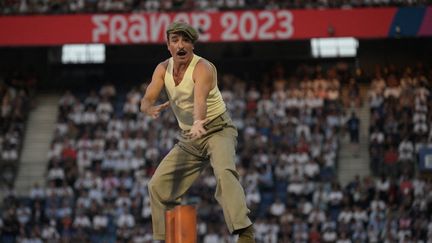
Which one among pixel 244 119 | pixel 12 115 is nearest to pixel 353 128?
pixel 244 119

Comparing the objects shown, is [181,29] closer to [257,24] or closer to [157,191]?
[157,191]

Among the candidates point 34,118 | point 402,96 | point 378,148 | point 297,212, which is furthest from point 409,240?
point 34,118

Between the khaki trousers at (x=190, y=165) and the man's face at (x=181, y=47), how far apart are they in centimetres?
61

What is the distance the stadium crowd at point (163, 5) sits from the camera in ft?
84.5

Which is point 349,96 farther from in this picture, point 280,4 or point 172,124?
point 172,124

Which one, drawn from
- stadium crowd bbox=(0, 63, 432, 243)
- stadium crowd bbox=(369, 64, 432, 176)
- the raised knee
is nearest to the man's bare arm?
the raised knee

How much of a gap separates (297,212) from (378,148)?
11.2ft

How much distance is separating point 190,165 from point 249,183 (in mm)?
13636

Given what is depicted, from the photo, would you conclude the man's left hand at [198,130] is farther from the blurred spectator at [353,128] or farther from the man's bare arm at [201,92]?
the blurred spectator at [353,128]

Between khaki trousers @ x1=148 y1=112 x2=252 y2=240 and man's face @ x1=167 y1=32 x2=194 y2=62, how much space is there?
61 centimetres

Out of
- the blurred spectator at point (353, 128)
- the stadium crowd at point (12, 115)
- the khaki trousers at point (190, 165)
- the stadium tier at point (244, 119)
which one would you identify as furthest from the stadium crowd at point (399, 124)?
the khaki trousers at point (190, 165)

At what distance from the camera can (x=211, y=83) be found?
24.6ft

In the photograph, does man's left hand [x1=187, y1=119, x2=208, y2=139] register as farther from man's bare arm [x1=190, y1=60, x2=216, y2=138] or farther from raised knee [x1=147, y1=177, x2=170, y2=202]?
raised knee [x1=147, y1=177, x2=170, y2=202]

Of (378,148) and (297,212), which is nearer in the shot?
(297,212)
